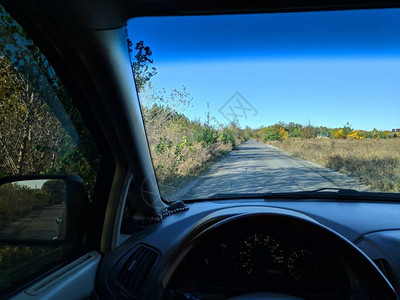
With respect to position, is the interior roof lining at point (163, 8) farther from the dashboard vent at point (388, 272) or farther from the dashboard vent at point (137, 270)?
the dashboard vent at point (388, 272)

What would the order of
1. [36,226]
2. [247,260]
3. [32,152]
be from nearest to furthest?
[32,152] < [36,226] < [247,260]

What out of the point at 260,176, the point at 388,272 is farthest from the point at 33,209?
the point at 260,176

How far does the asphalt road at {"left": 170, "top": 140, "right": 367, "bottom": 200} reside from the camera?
12.6 ft

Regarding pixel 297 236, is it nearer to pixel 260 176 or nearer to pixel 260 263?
pixel 260 263

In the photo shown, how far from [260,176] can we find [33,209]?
2.82 meters

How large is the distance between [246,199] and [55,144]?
7.25 ft

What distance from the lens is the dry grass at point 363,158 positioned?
346 centimetres

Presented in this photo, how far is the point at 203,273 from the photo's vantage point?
230 centimetres

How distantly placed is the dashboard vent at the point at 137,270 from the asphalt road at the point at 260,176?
1.29m

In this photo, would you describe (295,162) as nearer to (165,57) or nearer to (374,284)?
(165,57)

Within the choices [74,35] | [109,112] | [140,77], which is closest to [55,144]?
[109,112]

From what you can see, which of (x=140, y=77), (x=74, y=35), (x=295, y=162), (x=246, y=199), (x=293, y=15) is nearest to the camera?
(x=74, y=35)

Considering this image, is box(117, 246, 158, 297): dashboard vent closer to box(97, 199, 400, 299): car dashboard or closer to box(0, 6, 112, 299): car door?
box(97, 199, 400, 299): car dashboard

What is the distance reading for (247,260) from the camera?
7.38 ft
